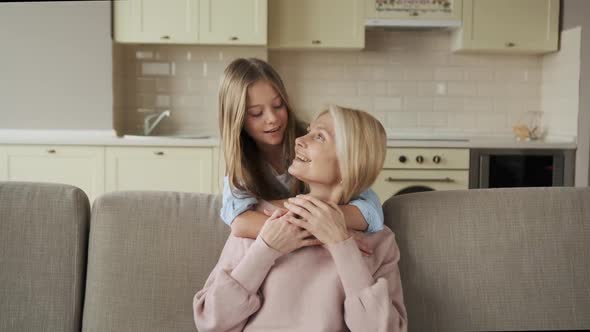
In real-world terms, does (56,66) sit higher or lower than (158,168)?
higher

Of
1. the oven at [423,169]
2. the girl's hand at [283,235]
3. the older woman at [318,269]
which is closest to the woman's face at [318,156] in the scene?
the older woman at [318,269]

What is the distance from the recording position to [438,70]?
16.5 ft

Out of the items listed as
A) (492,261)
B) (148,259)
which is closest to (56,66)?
(148,259)

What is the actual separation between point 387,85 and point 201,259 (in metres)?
3.52

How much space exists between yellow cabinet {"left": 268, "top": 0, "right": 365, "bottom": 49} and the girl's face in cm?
292

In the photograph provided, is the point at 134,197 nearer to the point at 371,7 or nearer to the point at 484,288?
the point at 484,288

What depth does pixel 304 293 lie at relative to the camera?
1.53 metres

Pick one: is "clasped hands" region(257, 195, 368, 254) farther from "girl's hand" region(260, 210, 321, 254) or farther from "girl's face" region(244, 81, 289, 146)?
"girl's face" region(244, 81, 289, 146)

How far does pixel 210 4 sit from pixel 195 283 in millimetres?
3158

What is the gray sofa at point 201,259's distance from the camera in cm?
170

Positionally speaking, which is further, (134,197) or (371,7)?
(371,7)

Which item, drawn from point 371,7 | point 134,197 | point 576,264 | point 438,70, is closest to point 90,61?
point 371,7

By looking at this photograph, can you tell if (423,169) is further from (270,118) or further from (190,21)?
(270,118)

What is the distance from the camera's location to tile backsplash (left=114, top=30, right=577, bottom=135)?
4.91 meters
